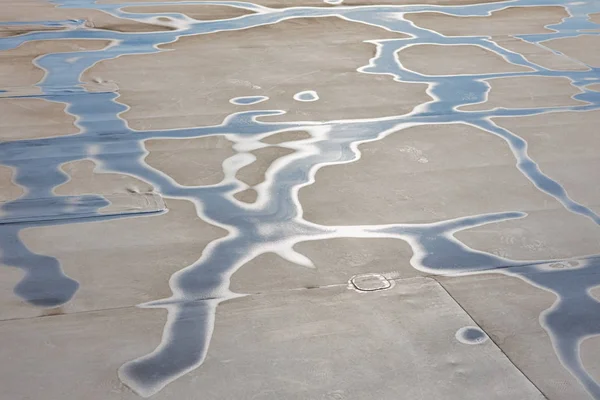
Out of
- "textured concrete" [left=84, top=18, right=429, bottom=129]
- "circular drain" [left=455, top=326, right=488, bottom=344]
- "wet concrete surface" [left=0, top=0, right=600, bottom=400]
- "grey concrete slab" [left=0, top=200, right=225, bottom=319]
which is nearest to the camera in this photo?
"wet concrete surface" [left=0, top=0, right=600, bottom=400]

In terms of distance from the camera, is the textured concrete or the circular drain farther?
the textured concrete

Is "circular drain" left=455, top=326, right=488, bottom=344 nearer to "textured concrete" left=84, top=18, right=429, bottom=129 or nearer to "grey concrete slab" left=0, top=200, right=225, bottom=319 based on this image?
"grey concrete slab" left=0, top=200, right=225, bottom=319

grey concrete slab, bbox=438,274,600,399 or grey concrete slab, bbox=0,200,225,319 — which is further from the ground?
grey concrete slab, bbox=0,200,225,319

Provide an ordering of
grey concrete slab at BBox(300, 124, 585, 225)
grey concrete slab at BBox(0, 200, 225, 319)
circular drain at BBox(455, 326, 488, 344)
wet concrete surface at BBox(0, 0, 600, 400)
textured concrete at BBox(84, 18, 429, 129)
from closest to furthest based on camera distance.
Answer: wet concrete surface at BBox(0, 0, 600, 400), circular drain at BBox(455, 326, 488, 344), grey concrete slab at BBox(0, 200, 225, 319), grey concrete slab at BBox(300, 124, 585, 225), textured concrete at BBox(84, 18, 429, 129)

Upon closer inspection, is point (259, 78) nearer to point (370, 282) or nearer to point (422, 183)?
point (422, 183)

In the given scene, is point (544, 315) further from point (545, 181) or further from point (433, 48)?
point (433, 48)

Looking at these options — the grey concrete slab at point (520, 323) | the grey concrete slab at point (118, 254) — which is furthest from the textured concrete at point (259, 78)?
the grey concrete slab at point (520, 323)

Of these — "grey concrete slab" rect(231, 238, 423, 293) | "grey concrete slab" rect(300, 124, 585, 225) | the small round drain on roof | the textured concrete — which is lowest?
the small round drain on roof

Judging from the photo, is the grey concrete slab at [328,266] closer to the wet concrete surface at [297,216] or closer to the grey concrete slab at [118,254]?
the wet concrete surface at [297,216]

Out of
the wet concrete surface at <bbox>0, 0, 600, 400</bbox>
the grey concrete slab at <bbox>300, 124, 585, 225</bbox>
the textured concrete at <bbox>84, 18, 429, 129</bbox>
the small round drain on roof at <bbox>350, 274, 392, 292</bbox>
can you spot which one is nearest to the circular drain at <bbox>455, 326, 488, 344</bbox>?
the wet concrete surface at <bbox>0, 0, 600, 400</bbox>
